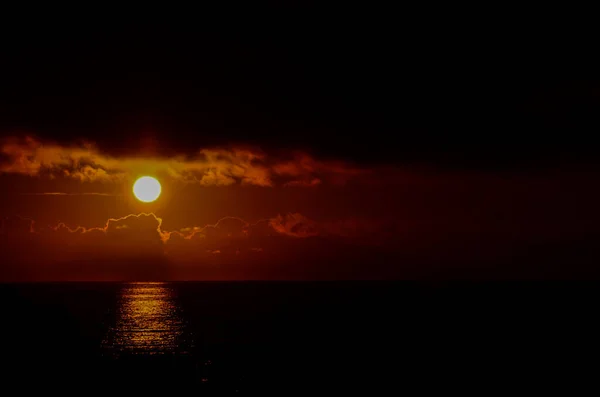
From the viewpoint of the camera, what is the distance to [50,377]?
5719cm

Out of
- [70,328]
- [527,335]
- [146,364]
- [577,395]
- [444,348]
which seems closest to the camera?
[577,395]

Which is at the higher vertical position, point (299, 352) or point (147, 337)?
point (147, 337)

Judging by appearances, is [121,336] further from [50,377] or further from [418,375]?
[418,375]

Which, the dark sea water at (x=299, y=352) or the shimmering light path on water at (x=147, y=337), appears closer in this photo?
the dark sea water at (x=299, y=352)

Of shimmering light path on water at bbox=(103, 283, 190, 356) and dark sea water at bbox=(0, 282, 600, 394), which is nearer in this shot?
dark sea water at bbox=(0, 282, 600, 394)

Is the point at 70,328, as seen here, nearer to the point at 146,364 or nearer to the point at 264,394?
the point at 146,364

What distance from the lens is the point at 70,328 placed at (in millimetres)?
104500

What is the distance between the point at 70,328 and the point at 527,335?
75.9 metres

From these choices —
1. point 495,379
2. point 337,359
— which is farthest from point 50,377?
point 495,379

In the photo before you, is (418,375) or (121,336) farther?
(121,336)

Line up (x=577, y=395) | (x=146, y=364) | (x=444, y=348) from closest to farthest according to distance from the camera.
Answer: (x=577, y=395) → (x=146, y=364) → (x=444, y=348)

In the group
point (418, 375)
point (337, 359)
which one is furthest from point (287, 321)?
point (418, 375)

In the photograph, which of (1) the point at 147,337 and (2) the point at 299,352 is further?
(1) the point at 147,337

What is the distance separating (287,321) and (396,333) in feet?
98.4
